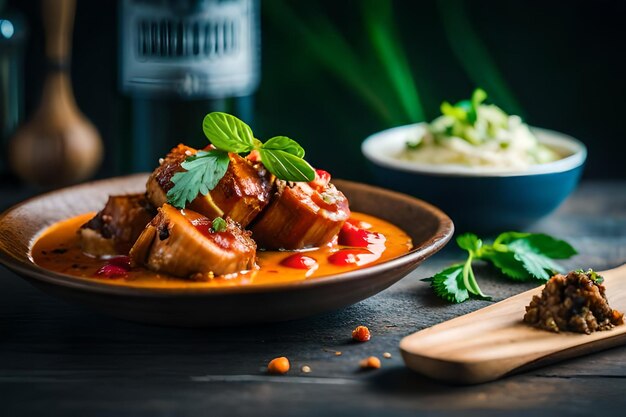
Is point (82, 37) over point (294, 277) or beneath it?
over

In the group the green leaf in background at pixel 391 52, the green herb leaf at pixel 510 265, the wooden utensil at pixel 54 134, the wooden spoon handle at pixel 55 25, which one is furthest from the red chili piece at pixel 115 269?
the green leaf in background at pixel 391 52

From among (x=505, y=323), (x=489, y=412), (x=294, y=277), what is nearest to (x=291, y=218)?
(x=294, y=277)

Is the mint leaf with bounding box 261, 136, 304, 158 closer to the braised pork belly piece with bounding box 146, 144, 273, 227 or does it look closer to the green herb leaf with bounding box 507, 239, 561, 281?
the braised pork belly piece with bounding box 146, 144, 273, 227

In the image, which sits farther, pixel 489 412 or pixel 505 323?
pixel 505 323

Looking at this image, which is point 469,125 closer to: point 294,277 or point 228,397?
point 294,277

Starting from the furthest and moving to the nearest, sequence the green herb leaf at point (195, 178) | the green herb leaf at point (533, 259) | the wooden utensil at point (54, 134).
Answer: the wooden utensil at point (54, 134) → the green herb leaf at point (533, 259) → the green herb leaf at point (195, 178)

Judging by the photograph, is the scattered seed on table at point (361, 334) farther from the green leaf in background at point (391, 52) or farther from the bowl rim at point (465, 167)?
the green leaf in background at point (391, 52)
